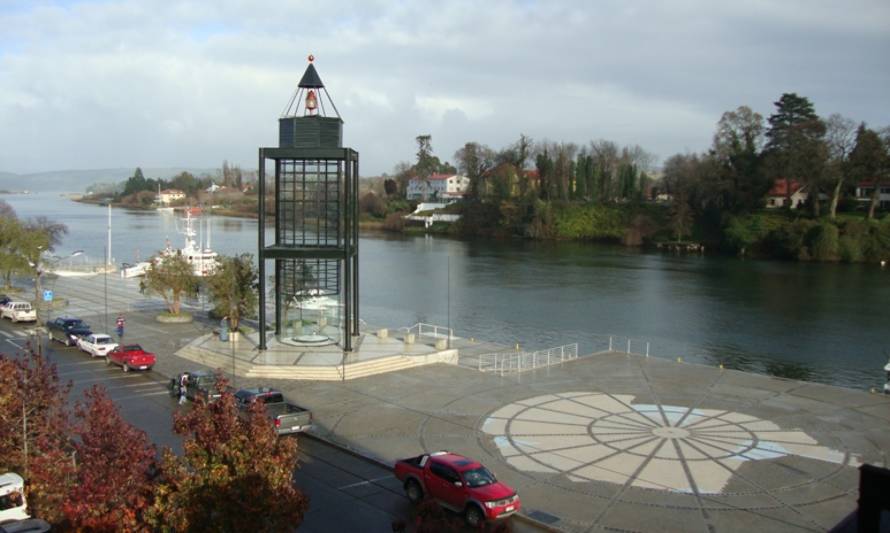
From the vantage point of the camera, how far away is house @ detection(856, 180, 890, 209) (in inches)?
3850

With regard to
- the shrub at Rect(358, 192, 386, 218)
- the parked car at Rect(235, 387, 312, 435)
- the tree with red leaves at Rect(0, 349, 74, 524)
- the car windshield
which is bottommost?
the parked car at Rect(235, 387, 312, 435)

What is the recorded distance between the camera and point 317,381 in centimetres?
2620

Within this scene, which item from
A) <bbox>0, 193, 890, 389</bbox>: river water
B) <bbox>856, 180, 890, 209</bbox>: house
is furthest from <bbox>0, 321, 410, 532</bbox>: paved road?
<bbox>856, 180, 890, 209</bbox>: house

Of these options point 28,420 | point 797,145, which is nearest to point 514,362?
point 28,420

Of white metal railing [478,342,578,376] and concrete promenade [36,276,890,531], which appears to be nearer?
concrete promenade [36,276,890,531]

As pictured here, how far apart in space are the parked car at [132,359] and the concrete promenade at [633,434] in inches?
23.4

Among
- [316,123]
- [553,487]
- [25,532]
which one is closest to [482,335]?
[316,123]

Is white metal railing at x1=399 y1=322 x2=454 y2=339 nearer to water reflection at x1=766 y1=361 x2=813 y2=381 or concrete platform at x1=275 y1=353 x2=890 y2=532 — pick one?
concrete platform at x1=275 y1=353 x2=890 y2=532

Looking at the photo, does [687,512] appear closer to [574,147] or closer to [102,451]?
[102,451]

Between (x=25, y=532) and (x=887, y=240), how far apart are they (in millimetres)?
92315

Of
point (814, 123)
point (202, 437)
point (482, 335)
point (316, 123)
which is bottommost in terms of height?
point (482, 335)

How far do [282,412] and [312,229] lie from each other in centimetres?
1169

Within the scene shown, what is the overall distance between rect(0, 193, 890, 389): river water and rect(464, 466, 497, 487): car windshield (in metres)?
24.8

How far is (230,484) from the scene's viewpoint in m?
10.2
